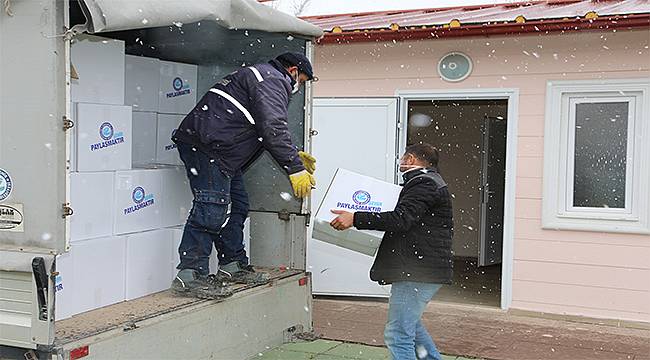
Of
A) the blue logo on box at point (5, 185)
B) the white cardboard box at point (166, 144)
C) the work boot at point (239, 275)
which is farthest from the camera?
the white cardboard box at point (166, 144)

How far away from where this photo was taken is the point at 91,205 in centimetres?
472

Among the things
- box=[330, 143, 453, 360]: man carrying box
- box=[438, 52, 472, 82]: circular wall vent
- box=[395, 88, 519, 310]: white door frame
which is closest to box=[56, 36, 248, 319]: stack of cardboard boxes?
box=[330, 143, 453, 360]: man carrying box

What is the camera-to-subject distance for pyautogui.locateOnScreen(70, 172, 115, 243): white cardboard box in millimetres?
4570

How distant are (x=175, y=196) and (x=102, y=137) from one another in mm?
919

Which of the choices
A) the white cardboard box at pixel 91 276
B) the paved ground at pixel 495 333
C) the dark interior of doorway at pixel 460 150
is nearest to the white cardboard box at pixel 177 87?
the white cardboard box at pixel 91 276

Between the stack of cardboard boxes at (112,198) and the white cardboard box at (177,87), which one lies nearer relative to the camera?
the stack of cardboard boxes at (112,198)

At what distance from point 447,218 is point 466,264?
22.8 ft

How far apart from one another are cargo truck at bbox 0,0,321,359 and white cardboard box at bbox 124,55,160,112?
0.21 metres

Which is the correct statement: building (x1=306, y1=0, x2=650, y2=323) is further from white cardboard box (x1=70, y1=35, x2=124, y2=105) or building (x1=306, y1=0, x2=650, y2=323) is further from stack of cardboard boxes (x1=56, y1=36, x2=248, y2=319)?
white cardboard box (x1=70, y1=35, x2=124, y2=105)

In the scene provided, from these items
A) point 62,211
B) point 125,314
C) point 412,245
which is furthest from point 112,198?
point 412,245

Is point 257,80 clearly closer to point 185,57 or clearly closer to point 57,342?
point 185,57

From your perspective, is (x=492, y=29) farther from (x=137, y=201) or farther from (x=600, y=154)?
(x=137, y=201)

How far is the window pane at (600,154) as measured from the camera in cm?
725

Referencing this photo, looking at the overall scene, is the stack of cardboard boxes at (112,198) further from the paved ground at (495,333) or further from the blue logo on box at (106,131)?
the paved ground at (495,333)
